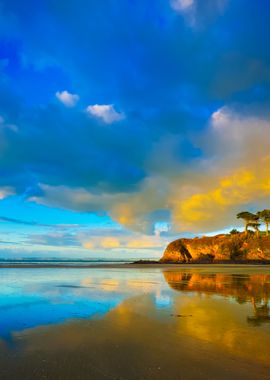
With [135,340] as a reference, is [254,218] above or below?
above

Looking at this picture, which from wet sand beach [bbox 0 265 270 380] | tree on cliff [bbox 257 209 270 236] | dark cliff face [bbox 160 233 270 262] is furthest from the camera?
tree on cliff [bbox 257 209 270 236]

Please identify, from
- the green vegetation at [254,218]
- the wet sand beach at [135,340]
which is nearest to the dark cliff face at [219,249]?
the green vegetation at [254,218]

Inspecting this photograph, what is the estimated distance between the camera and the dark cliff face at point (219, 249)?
322 feet

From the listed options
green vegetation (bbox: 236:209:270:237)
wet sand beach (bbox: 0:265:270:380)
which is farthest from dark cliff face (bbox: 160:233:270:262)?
wet sand beach (bbox: 0:265:270:380)

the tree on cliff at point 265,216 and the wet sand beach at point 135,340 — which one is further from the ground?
the tree on cliff at point 265,216

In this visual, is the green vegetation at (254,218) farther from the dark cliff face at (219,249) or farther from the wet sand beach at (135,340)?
the wet sand beach at (135,340)

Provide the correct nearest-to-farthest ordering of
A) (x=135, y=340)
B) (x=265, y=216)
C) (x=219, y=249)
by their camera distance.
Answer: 1. (x=135, y=340)
2. (x=265, y=216)
3. (x=219, y=249)

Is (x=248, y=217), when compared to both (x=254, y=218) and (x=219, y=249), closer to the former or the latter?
(x=254, y=218)

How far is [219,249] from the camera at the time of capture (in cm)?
10606

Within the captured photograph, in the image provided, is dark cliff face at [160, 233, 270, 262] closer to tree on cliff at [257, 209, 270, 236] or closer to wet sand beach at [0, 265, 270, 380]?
tree on cliff at [257, 209, 270, 236]

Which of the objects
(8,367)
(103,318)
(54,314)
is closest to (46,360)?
(8,367)

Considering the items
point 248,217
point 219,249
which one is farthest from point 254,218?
point 219,249

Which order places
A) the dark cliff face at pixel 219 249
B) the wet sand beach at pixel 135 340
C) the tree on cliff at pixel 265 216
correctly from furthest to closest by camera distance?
the tree on cliff at pixel 265 216 → the dark cliff face at pixel 219 249 → the wet sand beach at pixel 135 340

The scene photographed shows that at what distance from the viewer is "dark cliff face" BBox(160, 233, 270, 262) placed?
98125mm
